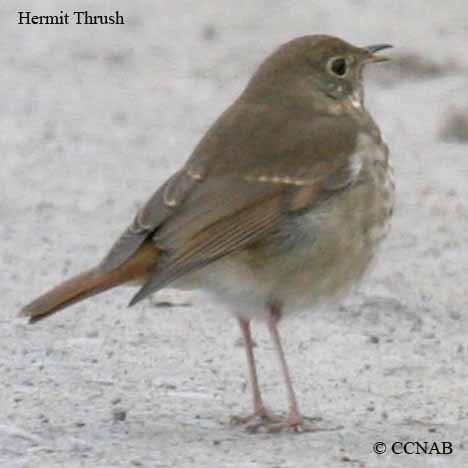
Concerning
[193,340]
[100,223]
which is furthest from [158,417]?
[100,223]

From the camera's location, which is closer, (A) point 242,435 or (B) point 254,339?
(A) point 242,435

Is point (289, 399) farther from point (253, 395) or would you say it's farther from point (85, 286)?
point (85, 286)

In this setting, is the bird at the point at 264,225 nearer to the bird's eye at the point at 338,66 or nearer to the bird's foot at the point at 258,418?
the bird's foot at the point at 258,418

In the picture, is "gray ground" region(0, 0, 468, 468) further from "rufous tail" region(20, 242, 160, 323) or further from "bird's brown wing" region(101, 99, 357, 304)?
"bird's brown wing" region(101, 99, 357, 304)

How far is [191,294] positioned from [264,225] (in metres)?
1.64

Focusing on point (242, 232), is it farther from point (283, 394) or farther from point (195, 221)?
point (283, 394)

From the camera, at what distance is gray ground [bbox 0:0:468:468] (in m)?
7.45

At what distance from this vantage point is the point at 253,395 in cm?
785

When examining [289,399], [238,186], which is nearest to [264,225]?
[238,186]

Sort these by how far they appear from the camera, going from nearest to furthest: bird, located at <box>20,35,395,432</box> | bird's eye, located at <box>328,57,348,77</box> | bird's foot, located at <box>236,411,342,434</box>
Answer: bird, located at <box>20,35,395,432</box> → bird's foot, located at <box>236,411,342,434</box> → bird's eye, located at <box>328,57,348,77</box>

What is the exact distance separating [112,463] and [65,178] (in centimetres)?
437

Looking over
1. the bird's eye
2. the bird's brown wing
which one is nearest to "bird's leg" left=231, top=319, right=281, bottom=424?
the bird's brown wing

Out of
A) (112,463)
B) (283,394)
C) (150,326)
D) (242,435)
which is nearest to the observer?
(112,463)

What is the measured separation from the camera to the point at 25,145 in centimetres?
1170
